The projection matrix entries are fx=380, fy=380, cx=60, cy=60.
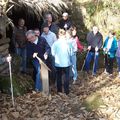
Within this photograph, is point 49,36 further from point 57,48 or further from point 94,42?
point 94,42

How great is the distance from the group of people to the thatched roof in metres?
0.62

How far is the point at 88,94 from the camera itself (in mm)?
9914

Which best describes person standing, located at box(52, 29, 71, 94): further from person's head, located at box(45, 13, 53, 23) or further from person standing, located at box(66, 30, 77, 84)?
person's head, located at box(45, 13, 53, 23)

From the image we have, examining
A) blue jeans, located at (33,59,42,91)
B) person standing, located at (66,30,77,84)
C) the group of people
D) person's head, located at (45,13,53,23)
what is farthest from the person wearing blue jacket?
blue jeans, located at (33,59,42,91)

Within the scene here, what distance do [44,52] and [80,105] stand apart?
63.6 inches

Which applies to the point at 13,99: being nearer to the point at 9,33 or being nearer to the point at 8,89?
the point at 8,89

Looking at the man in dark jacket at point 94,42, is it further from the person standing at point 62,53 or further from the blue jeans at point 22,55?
the person standing at point 62,53

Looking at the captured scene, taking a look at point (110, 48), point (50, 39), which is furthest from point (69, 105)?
point (110, 48)

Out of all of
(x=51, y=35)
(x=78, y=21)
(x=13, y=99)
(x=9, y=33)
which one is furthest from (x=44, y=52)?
(x=78, y=21)

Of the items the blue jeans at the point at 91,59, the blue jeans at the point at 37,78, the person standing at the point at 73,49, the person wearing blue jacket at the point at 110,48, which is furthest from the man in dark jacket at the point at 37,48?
the person wearing blue jacket at the point at 110,48

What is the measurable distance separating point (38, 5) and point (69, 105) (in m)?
3.97

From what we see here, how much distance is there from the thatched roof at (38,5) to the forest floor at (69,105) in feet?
8.73

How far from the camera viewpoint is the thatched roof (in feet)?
35.5

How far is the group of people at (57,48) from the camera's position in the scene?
936 centimetres
